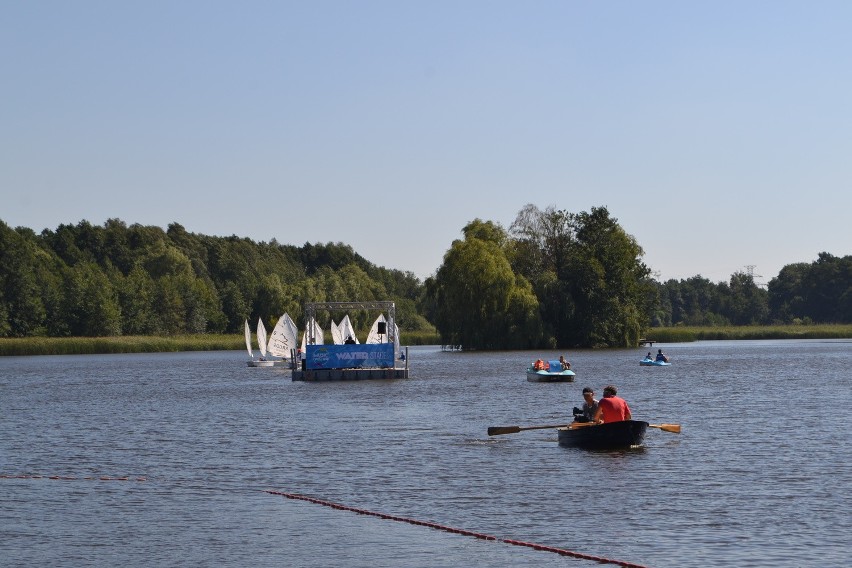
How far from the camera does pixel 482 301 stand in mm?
108500

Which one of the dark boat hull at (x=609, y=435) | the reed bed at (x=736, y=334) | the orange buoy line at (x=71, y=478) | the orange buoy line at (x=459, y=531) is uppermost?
the reed bed at (x=736, y=334)

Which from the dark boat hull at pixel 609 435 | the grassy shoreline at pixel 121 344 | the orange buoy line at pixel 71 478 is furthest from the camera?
the grassy shoreline at pixel 121 344

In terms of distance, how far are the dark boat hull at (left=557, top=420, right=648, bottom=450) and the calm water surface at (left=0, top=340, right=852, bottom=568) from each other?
0.40 meters

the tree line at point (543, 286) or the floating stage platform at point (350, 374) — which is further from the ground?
the tree line at point (543, 286)

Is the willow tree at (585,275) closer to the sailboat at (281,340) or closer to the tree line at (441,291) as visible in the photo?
the tree line at (441,291)

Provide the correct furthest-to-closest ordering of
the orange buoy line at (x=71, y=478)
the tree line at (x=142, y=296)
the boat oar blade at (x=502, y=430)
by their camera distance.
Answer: the tree line at (x=142, y=296) < the boat oar blade at (x=502, y=430) < the orange buoy line at (x=71, y=478)

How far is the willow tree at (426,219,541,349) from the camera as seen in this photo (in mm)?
107812

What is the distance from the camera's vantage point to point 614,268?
12006cm

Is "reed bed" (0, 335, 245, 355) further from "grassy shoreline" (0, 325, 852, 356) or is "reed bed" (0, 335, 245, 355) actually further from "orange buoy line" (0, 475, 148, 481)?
"orange buoy line" (0, 475, 148, 481)

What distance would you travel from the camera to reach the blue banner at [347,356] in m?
68.6

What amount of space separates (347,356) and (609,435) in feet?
125

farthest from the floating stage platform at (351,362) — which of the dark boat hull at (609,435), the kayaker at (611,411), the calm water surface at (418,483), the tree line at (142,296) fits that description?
the tree line at (142,296)

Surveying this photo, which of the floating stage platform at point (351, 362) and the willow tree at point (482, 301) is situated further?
the willow tree at point (482, 301)

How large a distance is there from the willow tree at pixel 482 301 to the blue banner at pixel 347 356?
39.0 meters
